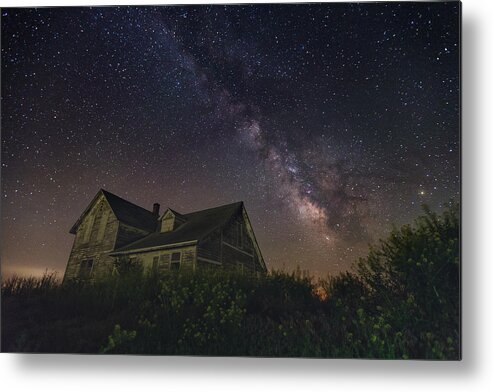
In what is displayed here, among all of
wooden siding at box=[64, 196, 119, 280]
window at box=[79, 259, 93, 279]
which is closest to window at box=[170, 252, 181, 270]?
wooden siding at box=[64, 196, 119, 280]

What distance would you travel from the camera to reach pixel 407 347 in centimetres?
331

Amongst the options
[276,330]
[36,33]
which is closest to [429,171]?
[276,330]

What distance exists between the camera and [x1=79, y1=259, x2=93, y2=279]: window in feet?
11.5

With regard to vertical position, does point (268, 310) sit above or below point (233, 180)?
below

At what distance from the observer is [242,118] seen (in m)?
3.58

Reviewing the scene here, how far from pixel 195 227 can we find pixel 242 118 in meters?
0.78

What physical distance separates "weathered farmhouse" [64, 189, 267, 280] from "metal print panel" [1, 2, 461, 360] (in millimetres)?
12

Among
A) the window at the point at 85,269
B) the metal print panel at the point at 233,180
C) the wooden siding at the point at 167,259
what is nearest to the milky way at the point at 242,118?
the metal print panel at the point at 233,180

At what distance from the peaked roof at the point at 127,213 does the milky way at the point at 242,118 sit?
5 cm

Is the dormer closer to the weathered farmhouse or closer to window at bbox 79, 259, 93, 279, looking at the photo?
the weathered farmhouse

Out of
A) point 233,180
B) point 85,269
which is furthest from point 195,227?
point 85,269

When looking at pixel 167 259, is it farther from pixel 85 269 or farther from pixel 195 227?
pixel 85 269

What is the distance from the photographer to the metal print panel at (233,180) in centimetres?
338

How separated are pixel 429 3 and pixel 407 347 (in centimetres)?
217
